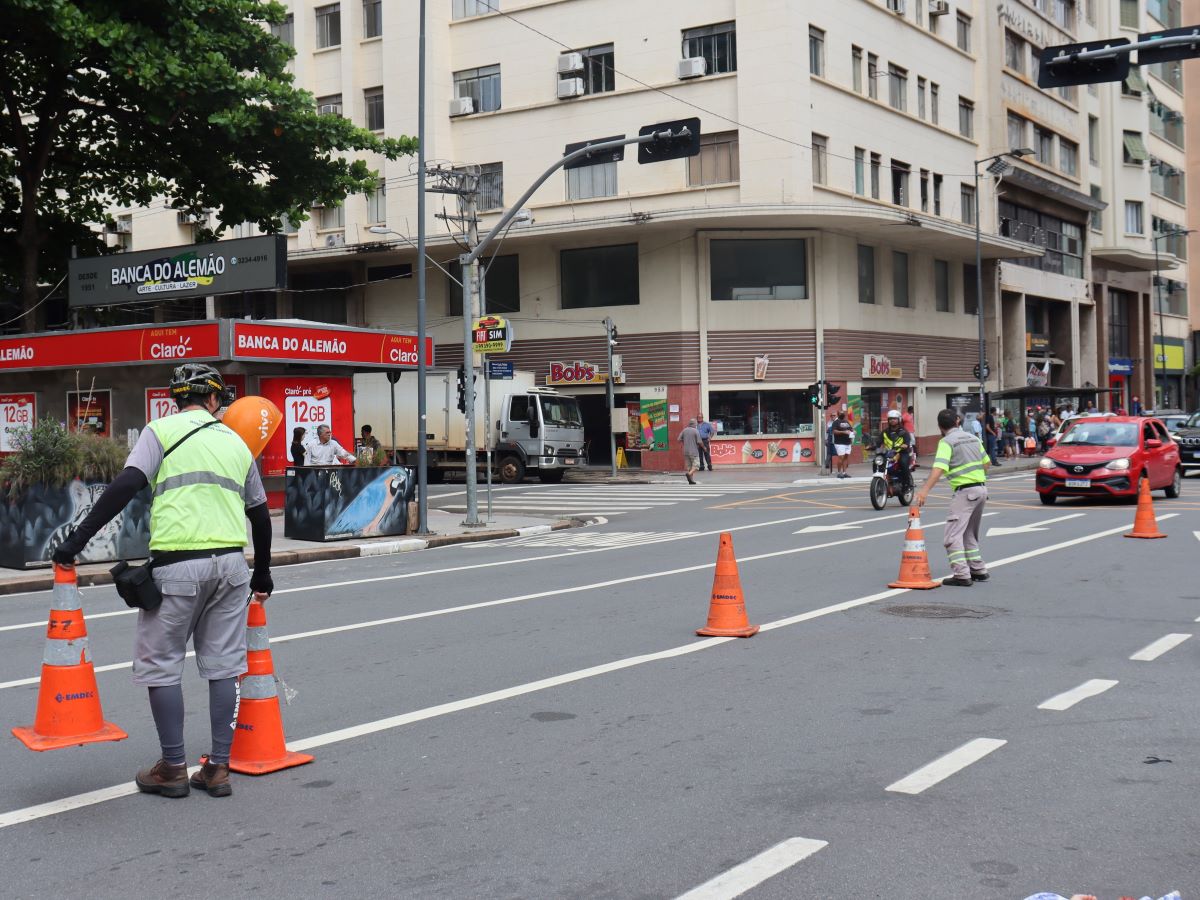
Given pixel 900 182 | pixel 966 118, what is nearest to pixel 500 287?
pixel 900 182

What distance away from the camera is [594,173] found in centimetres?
4191

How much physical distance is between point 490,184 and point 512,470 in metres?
11.4

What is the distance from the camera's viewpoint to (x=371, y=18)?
149ft

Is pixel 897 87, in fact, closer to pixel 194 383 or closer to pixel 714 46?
pixel 714 46

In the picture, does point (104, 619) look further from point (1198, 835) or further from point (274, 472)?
point (274, 472)

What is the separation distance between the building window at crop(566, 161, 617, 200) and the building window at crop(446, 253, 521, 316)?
3.30 meters

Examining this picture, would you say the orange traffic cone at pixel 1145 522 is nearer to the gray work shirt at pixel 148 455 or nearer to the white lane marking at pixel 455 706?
the white lane marking at pixel 455 706

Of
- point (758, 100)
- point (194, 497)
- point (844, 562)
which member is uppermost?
point (758, 100)

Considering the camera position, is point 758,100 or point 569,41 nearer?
point 758,100

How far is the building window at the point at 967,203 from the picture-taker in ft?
162

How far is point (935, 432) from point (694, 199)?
14.6 m

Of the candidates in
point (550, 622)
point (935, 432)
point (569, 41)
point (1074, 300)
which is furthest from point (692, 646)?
point (1074, 300)

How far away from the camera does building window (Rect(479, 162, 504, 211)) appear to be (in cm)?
4338

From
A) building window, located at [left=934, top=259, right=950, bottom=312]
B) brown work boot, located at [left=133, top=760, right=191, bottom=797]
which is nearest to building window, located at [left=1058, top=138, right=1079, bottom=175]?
building window, located at [left=934, top=259, right=950, bottom=312]
